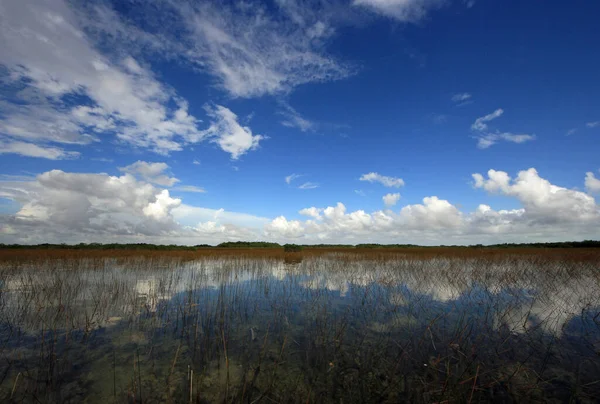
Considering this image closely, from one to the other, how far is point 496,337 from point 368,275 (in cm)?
830

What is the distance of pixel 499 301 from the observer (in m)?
8.59

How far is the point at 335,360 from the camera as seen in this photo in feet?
15.1

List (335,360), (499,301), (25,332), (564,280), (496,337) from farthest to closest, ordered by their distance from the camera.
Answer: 1. (564,280)
2. (499,301)
3. (25,332)
4. (496,337)
5. (335,360)

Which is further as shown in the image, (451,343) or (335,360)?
(451,343)

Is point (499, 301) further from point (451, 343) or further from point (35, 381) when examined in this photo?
point (35, 381)

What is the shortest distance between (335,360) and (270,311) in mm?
3523

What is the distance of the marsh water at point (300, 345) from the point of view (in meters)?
3.75

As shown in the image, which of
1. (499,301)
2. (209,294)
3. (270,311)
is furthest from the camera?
(209,294)

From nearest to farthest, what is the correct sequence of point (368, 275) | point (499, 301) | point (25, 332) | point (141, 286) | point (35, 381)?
point (35, 381) → point (25, 332) → point (499, 301) → point (141, 286) → point (368, 275)

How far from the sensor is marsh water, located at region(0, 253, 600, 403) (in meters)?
3.75

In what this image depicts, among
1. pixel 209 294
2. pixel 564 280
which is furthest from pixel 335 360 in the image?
pixel 564 280

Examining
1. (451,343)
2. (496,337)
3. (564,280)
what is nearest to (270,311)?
(451,343)

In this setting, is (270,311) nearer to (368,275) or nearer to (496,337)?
(496,337)

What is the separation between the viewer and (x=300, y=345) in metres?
5.29
